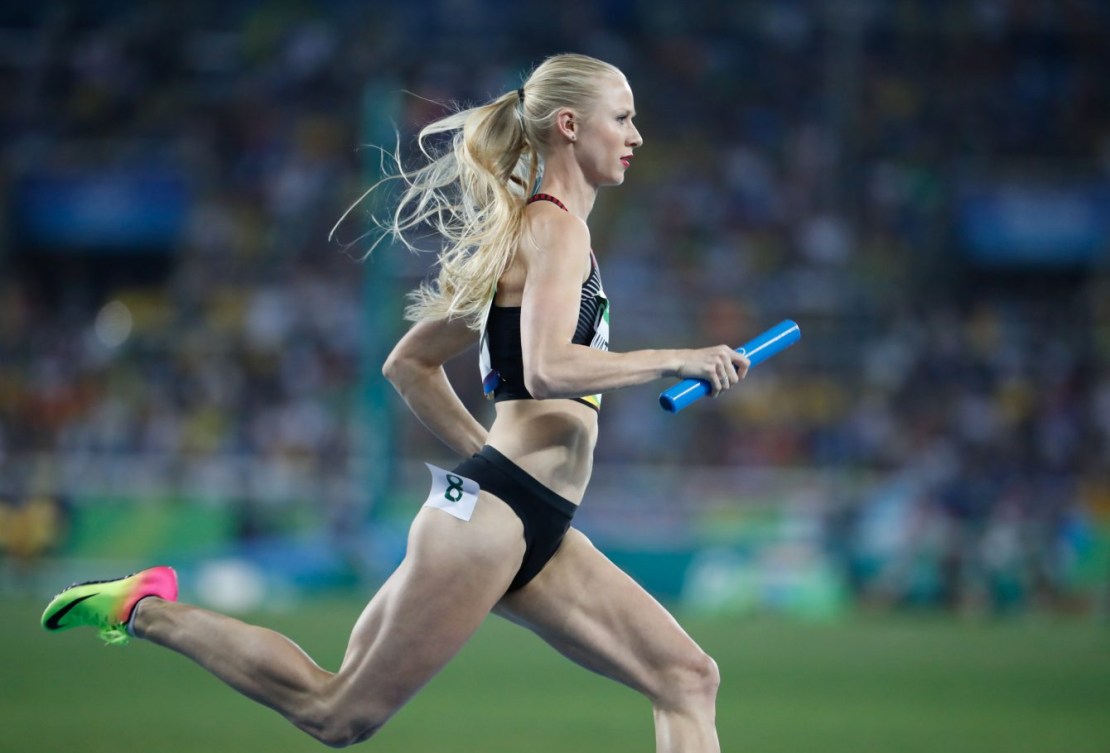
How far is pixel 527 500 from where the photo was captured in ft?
14.5

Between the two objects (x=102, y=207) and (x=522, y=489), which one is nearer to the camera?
(x=522, y=489)

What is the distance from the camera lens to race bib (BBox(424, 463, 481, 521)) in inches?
171

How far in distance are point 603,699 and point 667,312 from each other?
310 inches

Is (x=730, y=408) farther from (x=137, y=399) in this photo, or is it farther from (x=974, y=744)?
(x=974, y=744)

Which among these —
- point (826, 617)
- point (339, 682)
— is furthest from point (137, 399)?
point (339, 682)

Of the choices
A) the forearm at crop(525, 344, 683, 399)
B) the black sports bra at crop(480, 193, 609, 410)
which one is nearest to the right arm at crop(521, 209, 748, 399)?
the forearm at crop(525, 344, 683, 399)

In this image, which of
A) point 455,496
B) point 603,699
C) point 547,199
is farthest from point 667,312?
point 455,496

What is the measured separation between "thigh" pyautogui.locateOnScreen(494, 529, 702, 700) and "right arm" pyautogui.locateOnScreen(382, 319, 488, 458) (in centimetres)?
72

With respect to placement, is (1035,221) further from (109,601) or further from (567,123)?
(109,601)

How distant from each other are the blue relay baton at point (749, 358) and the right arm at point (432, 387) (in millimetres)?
891

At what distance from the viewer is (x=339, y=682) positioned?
175 inches

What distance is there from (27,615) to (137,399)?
4624mm

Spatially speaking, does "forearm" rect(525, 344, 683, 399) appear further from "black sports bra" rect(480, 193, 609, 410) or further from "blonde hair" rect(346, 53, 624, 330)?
"blonde hair" rect(346, 53, 624, 330)

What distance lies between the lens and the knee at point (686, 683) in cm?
451
